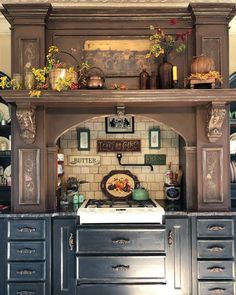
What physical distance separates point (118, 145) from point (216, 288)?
1726 mm

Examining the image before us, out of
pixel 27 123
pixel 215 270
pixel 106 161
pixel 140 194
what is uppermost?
pixel 27 123

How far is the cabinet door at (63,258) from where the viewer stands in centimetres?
318

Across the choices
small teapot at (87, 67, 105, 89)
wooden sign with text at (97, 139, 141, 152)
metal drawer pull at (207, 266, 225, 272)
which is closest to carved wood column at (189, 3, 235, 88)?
small teapot at (87, 67, 105, 89)

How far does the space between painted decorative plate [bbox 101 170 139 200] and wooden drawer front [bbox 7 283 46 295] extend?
1181 mm

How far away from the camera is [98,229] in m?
3.16

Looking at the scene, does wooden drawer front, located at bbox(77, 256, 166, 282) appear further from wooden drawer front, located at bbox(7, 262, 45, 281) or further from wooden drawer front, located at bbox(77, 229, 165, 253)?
wooden drawer front, located at bbox(7, 262, 45, 281)

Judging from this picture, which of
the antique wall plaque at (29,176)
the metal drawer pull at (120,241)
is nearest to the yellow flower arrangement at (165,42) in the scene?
the antique wall plaque at (29,176)

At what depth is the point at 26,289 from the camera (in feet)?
10.4

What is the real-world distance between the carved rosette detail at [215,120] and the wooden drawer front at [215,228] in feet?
2.44

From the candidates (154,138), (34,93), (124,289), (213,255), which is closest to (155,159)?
(154,138)

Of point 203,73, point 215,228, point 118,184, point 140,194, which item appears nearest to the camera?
point 203,73

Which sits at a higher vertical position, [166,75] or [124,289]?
[166,75]

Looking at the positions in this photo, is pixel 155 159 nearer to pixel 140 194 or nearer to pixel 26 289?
pixel 140 194

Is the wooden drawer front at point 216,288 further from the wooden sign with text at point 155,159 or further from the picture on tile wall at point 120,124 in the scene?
the picture on tile wall at point 120,124
